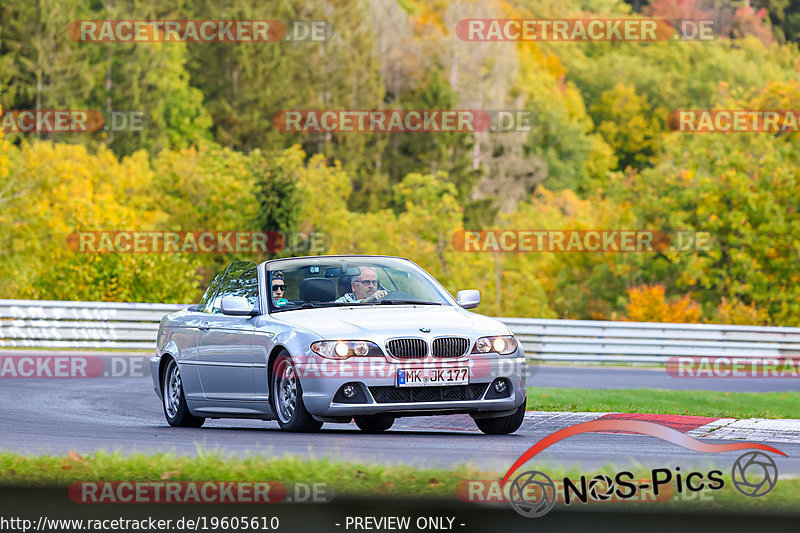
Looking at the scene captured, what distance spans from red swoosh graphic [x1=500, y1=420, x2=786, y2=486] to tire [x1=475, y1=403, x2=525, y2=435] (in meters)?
0.34

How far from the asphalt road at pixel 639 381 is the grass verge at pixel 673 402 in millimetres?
1963

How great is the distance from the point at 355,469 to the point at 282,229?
50.1 m

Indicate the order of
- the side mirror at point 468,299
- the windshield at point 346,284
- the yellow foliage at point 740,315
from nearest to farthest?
1. the windshield at point 346,284
2. the side mirror at point 468,299
3. the yellow foliage at point 740,315

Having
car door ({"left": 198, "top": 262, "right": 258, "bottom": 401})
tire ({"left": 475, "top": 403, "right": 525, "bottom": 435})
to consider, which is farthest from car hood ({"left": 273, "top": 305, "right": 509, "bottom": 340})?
tire ({"left": 475, "top": 403, "right": 525, "bottom": 435})

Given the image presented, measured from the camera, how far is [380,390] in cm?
1116

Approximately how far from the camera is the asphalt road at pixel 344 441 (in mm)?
9391

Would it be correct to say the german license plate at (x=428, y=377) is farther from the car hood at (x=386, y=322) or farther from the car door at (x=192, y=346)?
the car door at (x=192, y=346)

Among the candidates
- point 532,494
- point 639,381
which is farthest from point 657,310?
point 532,494

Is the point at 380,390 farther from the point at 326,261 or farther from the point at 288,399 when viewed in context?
the point at 326,261

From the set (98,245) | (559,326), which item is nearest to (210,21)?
(98,245)

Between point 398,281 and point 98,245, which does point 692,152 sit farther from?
point 398,281

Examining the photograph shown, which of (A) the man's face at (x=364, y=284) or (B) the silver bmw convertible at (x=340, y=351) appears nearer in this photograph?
(B) the silver bmw convertible at (x=340, y=351)

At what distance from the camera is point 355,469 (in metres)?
8.59

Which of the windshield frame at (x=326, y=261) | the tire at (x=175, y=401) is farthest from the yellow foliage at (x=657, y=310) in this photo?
the windshield frame at (x=326, y=261)
